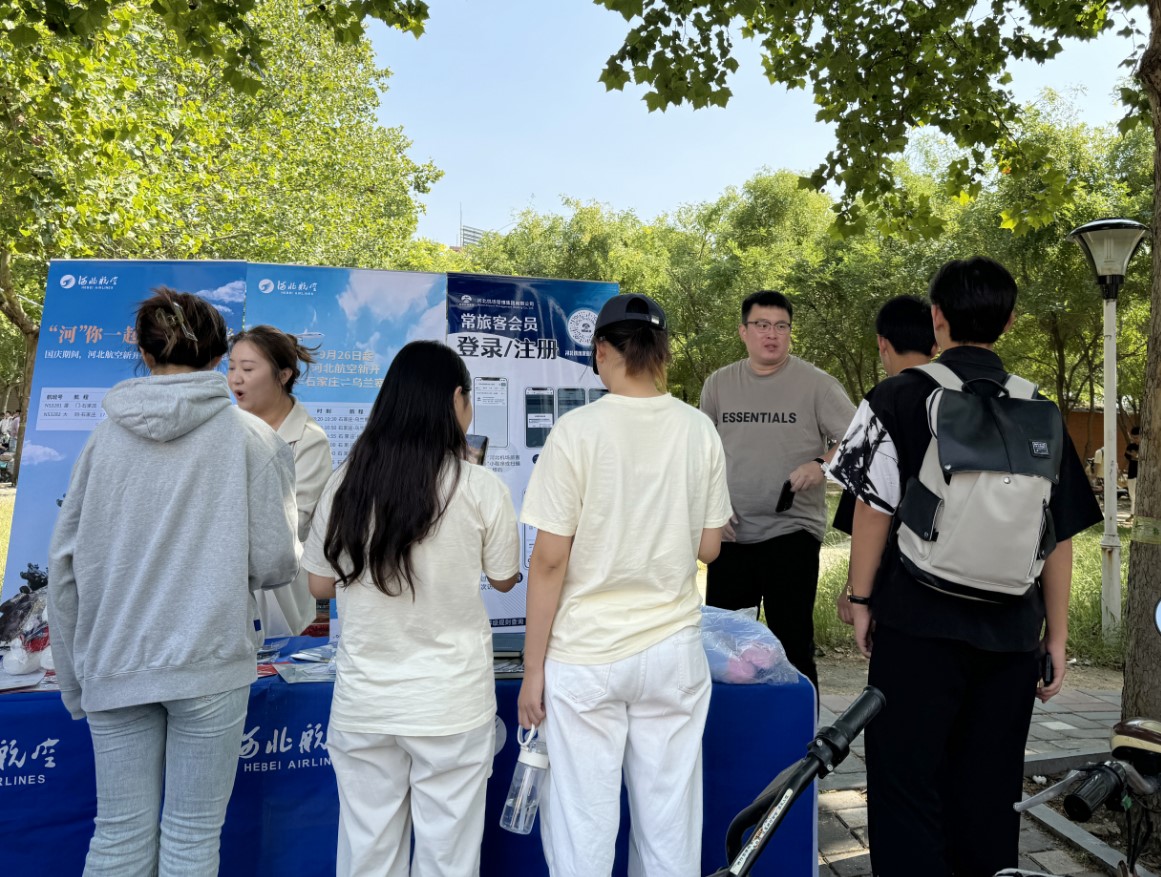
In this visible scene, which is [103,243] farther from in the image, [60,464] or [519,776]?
[519,776]

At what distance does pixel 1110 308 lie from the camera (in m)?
6.39

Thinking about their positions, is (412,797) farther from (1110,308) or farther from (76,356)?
(1110,308)

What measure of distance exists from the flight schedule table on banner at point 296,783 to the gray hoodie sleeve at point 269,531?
57 cm

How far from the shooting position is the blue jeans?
6.61 feet

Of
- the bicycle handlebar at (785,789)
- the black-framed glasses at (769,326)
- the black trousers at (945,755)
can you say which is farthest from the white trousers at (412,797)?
the black-framed glasses at (769,326)

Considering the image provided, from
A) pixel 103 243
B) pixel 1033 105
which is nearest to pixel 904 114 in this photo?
pixel 103 243

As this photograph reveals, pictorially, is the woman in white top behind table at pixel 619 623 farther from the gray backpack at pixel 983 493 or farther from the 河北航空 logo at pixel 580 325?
the 河北航空 logo at pixel 580 325

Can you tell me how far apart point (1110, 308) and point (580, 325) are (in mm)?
4520

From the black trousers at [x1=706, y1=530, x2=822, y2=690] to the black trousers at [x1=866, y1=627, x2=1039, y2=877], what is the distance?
4.29 ft

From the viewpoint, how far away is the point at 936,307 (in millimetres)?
2422

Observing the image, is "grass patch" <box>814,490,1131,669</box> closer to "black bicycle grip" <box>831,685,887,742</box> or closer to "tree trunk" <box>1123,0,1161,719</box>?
"tree trunk" <box>1123,0,1161,719</box>

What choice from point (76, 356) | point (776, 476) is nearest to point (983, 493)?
point (776, 476)

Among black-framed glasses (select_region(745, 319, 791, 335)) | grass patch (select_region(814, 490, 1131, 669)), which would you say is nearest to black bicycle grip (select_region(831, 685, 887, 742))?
black-framed glasses (select_region(745, 319, 791, 335))

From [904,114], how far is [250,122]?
13.9 metres
